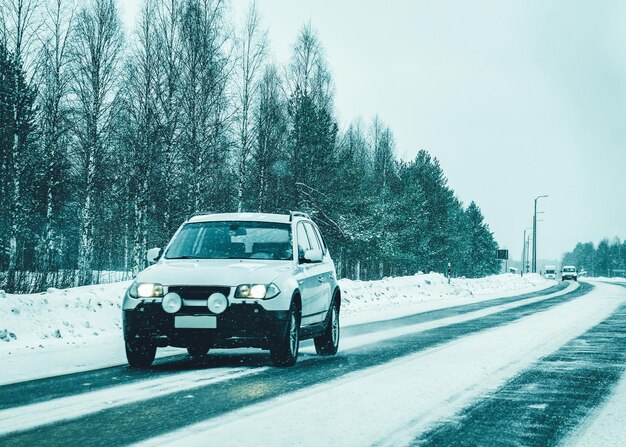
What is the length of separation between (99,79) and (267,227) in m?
28.8

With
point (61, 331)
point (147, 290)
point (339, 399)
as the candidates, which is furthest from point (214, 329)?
point (61, 331)

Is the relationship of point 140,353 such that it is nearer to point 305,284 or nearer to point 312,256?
point 305,284

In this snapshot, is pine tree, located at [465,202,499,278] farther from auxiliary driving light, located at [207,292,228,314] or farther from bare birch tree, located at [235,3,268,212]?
auxiliary driving light, located at [207,292,228,314]

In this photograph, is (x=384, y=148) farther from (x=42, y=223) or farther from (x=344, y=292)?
(x=344, y=292)

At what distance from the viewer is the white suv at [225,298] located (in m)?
8.71

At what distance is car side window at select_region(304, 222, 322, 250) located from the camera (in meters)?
11.6

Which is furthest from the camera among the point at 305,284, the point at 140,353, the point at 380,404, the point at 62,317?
the point at 62,317

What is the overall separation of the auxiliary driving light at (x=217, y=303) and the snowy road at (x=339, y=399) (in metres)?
0.68

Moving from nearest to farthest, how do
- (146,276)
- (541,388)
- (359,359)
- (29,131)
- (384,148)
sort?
(541,388) → (146,276) → (359,359) → (29,131) → (384,148)

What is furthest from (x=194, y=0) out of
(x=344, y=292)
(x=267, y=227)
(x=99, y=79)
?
(x=267, y=227)

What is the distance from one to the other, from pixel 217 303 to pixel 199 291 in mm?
236

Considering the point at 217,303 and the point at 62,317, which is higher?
Result: the point at 217,303

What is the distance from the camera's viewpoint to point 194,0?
37062 millimetres

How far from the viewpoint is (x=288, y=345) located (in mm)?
9148
